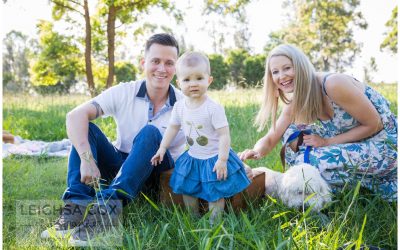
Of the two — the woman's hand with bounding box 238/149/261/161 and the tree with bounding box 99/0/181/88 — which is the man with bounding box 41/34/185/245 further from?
the tree with bounding box 99/0/181/88

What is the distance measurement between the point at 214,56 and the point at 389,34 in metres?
9.81

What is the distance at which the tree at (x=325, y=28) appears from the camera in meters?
24.2

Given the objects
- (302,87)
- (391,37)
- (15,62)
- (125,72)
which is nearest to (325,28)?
(391,37)

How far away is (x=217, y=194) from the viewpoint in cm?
220

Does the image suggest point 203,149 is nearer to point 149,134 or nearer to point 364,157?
point 149,134

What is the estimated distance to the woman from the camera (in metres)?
2.54

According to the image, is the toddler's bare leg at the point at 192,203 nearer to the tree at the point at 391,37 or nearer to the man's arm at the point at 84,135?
the man's arm at the point at 84,135

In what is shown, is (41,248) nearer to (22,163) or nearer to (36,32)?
(22,163)

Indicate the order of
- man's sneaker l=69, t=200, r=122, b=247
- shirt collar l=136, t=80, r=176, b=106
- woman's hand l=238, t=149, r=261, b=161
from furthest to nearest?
shirt collar l=136, t=80, r=176, b=106, woman's hand l=238, t=149, r=261, b=161, man's sneaker l=69, t=200, r=122, b=247

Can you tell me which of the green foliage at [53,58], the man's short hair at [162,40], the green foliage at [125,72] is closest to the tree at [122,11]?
the green foliage at [53,58]

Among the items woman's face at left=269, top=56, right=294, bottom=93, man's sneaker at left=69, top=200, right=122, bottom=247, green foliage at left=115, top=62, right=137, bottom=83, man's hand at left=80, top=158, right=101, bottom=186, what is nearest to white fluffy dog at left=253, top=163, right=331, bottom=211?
woman's face at left=269, top=56, right=294, bottom=93

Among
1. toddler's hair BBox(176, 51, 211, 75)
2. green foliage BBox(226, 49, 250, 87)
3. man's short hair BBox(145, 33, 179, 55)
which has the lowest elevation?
toddler's hair BBox(176, 51, 211, 75)

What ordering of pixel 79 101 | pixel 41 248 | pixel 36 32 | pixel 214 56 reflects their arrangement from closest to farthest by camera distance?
pixel 41 248 < pixel 79 101 < pixel 36 32 < pixel 214 56

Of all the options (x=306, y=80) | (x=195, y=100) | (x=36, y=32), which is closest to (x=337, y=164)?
(x=306, y=80)
